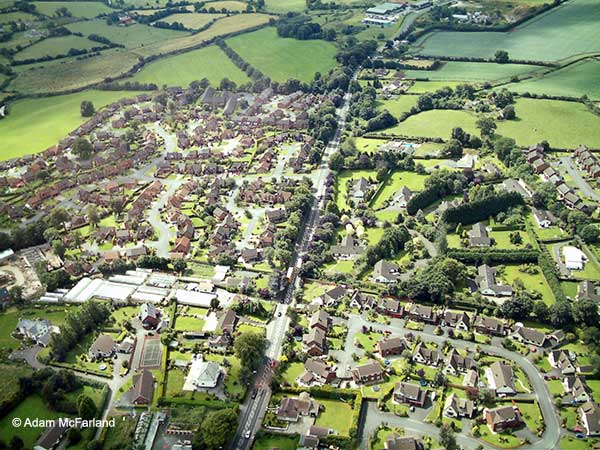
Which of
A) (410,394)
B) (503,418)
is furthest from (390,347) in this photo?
(503,418)

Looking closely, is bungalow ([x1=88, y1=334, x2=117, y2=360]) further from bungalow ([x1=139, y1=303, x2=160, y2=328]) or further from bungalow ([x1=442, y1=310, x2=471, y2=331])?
bungalow ([x1=442, y1=310, x2=471, y2=331])

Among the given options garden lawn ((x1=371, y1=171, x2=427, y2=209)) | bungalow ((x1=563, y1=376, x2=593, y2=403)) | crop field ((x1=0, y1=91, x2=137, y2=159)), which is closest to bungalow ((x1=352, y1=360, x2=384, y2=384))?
bungalow ((x1=563, y1=376, x2=593, y2=403))

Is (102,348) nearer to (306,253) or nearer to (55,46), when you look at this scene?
(306,253)

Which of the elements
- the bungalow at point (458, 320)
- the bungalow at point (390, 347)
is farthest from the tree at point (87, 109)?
the bungalow at point (458, 320)

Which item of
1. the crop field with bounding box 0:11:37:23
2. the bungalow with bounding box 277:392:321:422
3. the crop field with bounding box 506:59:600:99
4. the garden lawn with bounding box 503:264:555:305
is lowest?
the bungalow with bounding box 277:392:321:422

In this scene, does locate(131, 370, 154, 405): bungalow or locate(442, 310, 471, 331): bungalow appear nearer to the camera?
locate(131, 370, 154, 405): bungalow

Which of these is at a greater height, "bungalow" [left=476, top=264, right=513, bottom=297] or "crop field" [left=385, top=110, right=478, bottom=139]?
"crop field" [left=385, top=110, right=478, bottom=139]
